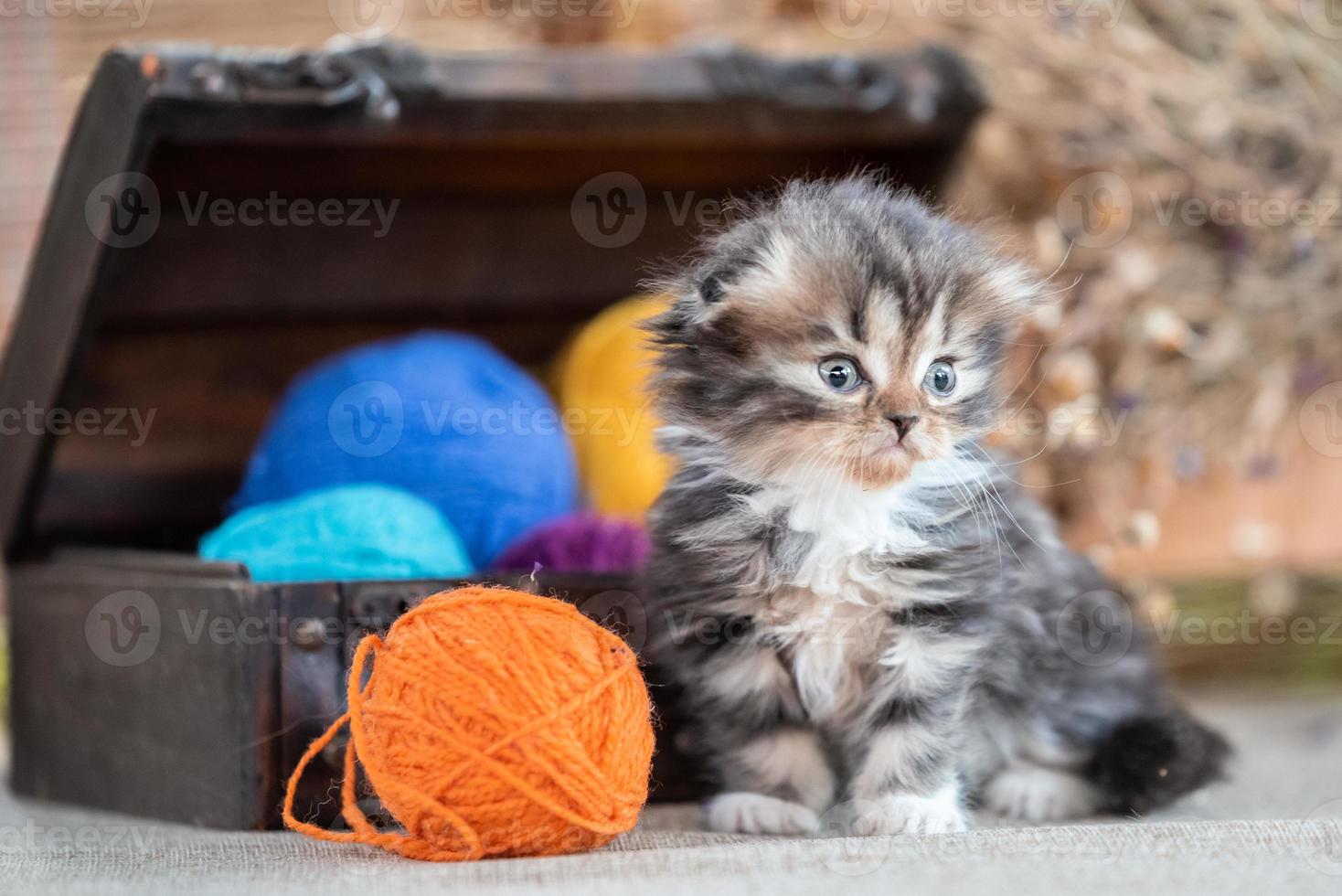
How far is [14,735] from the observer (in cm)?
183

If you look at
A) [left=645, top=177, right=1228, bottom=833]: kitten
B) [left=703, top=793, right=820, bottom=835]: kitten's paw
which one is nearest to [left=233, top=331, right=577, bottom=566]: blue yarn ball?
[left=645, top=177, right=1228, bottom=833]: kitten

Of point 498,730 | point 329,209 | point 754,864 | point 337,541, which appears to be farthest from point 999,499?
point 329,209

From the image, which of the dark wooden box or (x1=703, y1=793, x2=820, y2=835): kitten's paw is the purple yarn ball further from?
(x1=703, y1=793, x2=820, y2=835): kitten's paw

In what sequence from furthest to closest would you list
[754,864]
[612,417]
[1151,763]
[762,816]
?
[612,417], [1151,763], [762,816], [754,864]

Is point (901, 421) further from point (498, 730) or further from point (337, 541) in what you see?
point (337, 541)

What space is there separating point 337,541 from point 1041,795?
96 centimetres

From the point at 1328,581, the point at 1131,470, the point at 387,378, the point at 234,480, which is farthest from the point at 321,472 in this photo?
the point at 1328,581

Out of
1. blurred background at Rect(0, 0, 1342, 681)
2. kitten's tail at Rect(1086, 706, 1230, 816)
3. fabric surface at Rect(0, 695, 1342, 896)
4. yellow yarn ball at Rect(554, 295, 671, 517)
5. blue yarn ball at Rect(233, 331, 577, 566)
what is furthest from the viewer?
blurred background at Rect(0, 0, 1342, 681)

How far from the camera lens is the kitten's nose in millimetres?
1247

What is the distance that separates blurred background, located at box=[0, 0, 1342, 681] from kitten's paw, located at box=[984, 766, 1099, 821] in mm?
664

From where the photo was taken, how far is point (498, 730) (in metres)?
1.20

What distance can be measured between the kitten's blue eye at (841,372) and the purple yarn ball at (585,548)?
21.0 inches

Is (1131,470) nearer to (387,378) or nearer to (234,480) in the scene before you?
(387,378)

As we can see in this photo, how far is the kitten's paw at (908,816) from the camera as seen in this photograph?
1328 millimetres
